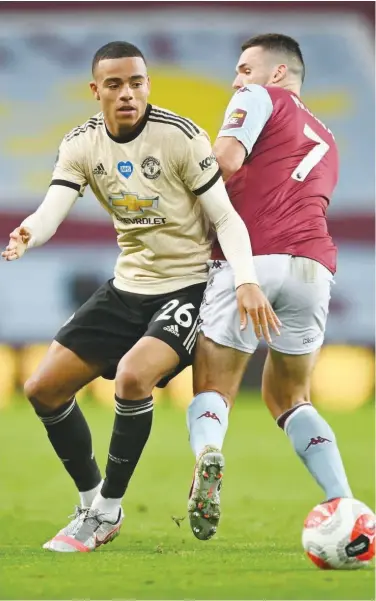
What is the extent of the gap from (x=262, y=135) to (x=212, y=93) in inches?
425

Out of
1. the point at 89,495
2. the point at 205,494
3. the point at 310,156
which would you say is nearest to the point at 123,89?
the point at 310,156

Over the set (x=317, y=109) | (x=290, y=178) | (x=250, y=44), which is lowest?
(x=317, y=109)

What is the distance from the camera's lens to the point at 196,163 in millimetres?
5023

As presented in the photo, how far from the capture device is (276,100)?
5.30 m

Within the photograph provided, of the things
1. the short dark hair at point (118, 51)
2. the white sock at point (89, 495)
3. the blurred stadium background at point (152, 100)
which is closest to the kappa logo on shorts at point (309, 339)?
the white sock at point (89, 495)

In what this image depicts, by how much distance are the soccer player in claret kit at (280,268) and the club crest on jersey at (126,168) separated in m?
0.39

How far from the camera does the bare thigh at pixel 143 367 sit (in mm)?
4859

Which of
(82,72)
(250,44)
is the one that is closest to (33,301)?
(82,72)

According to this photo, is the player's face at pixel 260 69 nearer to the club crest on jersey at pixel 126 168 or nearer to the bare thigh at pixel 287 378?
the club crest on jersey at pixel 126 168

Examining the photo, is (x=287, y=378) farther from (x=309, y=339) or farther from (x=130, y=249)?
(x=130, y=249)

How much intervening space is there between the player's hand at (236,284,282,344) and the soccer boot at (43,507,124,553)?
1.11m

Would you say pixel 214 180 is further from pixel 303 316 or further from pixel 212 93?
pixel 212 93

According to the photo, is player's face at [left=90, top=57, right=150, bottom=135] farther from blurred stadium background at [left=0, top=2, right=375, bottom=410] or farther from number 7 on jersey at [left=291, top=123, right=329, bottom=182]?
blurred stadium background at [left=0, top=2, right=375, bottom=410]

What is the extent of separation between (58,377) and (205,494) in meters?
1.03
